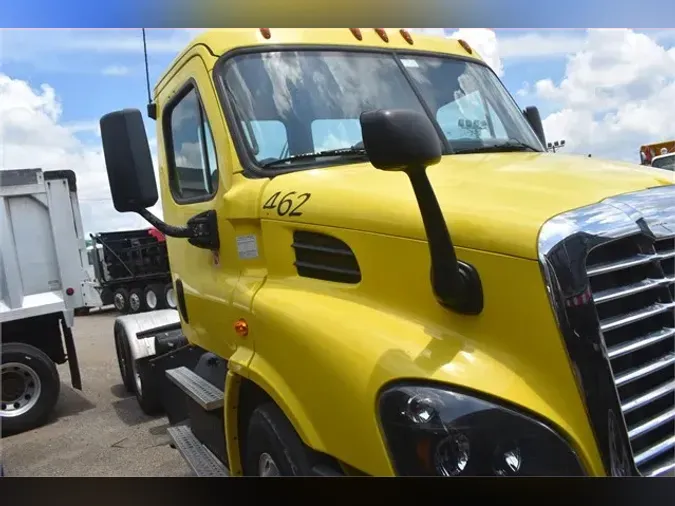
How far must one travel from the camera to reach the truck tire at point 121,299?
671 centimetres

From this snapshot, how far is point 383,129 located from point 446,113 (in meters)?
1.14

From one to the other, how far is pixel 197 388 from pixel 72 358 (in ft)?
7.56

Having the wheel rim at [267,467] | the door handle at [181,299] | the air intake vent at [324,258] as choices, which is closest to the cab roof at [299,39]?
the air intake vent at [324,258]

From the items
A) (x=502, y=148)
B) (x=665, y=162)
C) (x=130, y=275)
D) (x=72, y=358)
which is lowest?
(x=72, y=358)

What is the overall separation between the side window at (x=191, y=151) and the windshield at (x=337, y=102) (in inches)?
10.9

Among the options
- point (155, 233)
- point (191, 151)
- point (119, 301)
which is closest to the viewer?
point (191, 151)

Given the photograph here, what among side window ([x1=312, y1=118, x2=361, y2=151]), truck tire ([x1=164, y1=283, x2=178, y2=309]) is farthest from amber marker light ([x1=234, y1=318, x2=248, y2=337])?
truck tire ([x1=164, y1=283, x2=178, y2=309])

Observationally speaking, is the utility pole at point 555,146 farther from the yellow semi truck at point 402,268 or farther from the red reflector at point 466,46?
the red reflector at point 466,46

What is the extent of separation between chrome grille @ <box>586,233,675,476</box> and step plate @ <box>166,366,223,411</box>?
172 centimetres

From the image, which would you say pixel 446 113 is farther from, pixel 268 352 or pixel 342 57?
pixel 268 352

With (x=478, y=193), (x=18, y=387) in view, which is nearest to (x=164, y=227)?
(x=478, y=193)

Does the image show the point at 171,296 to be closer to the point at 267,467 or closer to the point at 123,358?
the point at 123,358

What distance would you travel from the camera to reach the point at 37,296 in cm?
505

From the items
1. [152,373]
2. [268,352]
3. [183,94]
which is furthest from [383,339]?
[152,373]
